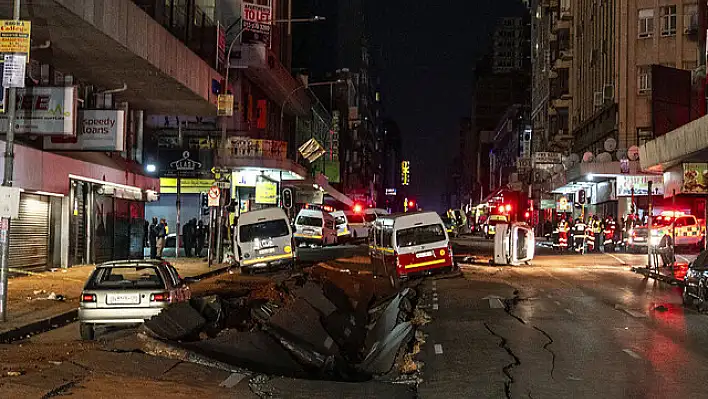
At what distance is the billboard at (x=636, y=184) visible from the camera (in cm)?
5211

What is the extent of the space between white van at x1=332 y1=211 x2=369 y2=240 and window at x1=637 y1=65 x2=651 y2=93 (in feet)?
69.6

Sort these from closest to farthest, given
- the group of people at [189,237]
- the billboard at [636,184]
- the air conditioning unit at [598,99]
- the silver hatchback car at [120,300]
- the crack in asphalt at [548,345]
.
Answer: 1. the crack in asphalt at [548,345]
2. the silver hatchback car at [120,300]
3. the group of people at [189,237]
4. the billboard at [636,184]
5. the air conditioning unit at [598,99]

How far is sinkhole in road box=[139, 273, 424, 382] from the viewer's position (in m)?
12.3

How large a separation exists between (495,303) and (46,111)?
12.8 metres

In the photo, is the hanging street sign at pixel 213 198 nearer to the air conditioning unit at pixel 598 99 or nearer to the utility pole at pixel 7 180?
the utility pole at pixel 7 180

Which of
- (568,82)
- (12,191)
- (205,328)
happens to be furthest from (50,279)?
(568,82)

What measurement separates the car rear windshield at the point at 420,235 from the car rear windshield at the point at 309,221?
79.5 feet

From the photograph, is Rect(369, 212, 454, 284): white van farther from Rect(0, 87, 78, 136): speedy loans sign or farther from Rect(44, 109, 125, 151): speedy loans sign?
Rect(0, 87, 78, 136): speedy loans sign

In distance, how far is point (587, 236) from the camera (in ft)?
162

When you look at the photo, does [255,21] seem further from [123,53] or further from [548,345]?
[548,345]

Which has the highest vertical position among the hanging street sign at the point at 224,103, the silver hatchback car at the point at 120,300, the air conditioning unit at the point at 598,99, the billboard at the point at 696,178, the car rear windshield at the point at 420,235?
the air conditioning unit at the point at 598,99

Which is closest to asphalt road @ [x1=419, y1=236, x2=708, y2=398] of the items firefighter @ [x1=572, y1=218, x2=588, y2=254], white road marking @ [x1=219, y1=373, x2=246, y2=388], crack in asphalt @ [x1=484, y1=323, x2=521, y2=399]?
crack in asphalt @ [x1=484, y1=323, x2=521, y2=399]

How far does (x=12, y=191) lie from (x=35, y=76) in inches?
461

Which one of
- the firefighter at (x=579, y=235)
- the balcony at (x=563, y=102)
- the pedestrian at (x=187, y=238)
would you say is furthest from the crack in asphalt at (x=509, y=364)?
the balcony at (x=563, y=102)
